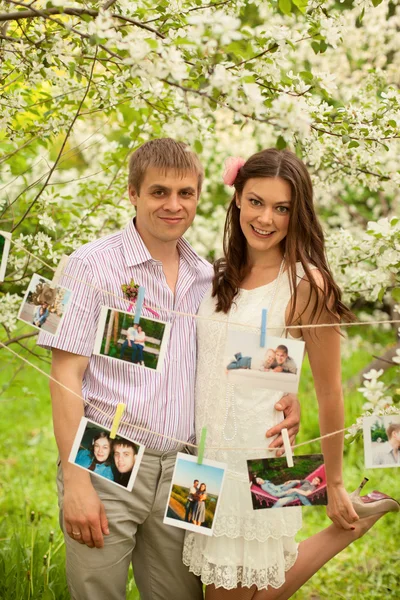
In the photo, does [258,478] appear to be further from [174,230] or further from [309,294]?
[174,230]

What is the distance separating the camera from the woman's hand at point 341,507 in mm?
2355

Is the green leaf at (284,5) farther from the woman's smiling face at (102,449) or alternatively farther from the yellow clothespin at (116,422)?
the woman's smiling face at (102,449)

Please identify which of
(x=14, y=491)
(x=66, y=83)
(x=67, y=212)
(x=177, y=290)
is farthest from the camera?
(x=14, y=491)

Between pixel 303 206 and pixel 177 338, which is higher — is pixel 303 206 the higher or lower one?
the higher one

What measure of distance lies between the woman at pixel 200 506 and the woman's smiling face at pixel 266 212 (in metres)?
0.78

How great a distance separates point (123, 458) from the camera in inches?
80.4

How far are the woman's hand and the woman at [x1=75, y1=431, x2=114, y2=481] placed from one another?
0.78 m

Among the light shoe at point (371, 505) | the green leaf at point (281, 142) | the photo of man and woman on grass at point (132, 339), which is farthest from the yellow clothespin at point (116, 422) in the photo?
the light shoe at point (371, 505)

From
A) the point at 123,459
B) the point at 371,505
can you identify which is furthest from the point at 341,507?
the point at 123,459

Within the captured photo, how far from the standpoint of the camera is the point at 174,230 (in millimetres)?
2340

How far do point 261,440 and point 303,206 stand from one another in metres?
0.76

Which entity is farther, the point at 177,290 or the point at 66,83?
the point at 66,83

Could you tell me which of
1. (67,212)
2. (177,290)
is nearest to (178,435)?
(177,290)

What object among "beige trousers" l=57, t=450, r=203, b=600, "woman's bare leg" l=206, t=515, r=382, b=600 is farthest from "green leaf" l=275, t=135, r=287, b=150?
"woman's bare leg" l=206, t=515, r=382, b=600
